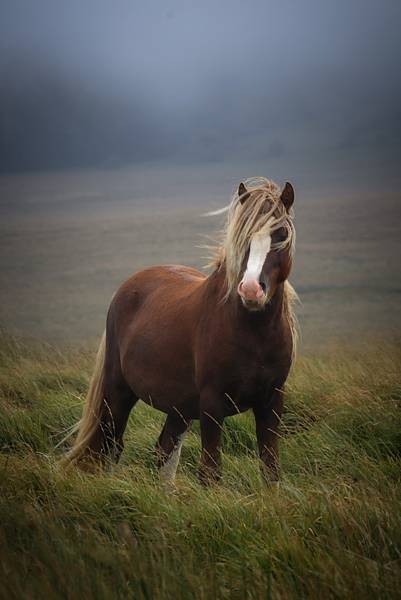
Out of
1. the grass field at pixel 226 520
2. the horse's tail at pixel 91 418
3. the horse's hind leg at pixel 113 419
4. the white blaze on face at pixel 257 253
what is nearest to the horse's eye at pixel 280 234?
the white blaze on face at pixel 257 253

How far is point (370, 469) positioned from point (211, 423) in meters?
1.09

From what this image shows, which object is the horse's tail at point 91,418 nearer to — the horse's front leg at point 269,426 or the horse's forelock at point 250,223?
the horse's front leg at point 269,426

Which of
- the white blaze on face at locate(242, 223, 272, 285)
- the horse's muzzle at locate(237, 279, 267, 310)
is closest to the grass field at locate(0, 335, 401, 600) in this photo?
the horse's muzzle at locate(237, 279, 267, 310)

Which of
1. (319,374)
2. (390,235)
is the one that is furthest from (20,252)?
(319,374)

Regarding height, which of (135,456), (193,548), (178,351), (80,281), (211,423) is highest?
(178,351)

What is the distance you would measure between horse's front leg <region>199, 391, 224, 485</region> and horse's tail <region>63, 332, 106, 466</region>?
138 centimetres

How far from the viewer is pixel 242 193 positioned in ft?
14.5

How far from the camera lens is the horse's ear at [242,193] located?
4.34m

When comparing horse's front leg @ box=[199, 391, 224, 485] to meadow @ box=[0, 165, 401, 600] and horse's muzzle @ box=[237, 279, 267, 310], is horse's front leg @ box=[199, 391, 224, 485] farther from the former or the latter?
horse's muzzle @ box=[237, 279, 267, 310]

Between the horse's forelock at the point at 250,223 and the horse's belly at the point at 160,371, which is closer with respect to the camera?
the horse's forelock at the point at 250,223

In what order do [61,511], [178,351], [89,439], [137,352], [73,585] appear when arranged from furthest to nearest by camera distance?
[89,439] → [137,352] → [178,351] → [61,511] → [73,585]

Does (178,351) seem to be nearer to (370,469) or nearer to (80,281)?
(370,469)

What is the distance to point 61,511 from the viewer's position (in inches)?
155

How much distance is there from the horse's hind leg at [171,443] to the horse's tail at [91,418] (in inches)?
22.5
